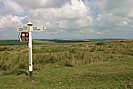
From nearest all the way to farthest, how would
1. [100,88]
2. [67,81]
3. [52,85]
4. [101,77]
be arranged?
[100,88]
[52,85]
[67,81]
[101,77]

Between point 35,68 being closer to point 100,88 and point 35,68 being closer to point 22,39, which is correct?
point 22,39

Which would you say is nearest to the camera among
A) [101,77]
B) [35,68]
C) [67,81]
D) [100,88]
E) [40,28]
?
[100,88]

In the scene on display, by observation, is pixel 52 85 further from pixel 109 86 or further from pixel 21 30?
pixel 21 30

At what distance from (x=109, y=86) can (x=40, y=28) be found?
517 cm

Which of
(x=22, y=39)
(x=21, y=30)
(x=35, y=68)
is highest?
(x=21, y=30)

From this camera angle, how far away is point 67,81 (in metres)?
6.01

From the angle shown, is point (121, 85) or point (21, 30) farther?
point (21, 30)

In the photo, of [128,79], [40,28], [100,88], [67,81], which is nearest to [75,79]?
[67,81]

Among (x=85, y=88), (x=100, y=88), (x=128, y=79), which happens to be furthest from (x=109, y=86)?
(x=128, y=79)

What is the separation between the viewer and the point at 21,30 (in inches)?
266

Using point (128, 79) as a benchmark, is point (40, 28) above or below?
above

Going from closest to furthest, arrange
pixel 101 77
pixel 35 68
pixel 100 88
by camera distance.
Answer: pixel 100 88 < pixel 101 77 < pixel 35 68

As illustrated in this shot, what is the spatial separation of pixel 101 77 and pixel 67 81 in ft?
6.92

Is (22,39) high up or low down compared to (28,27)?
down
